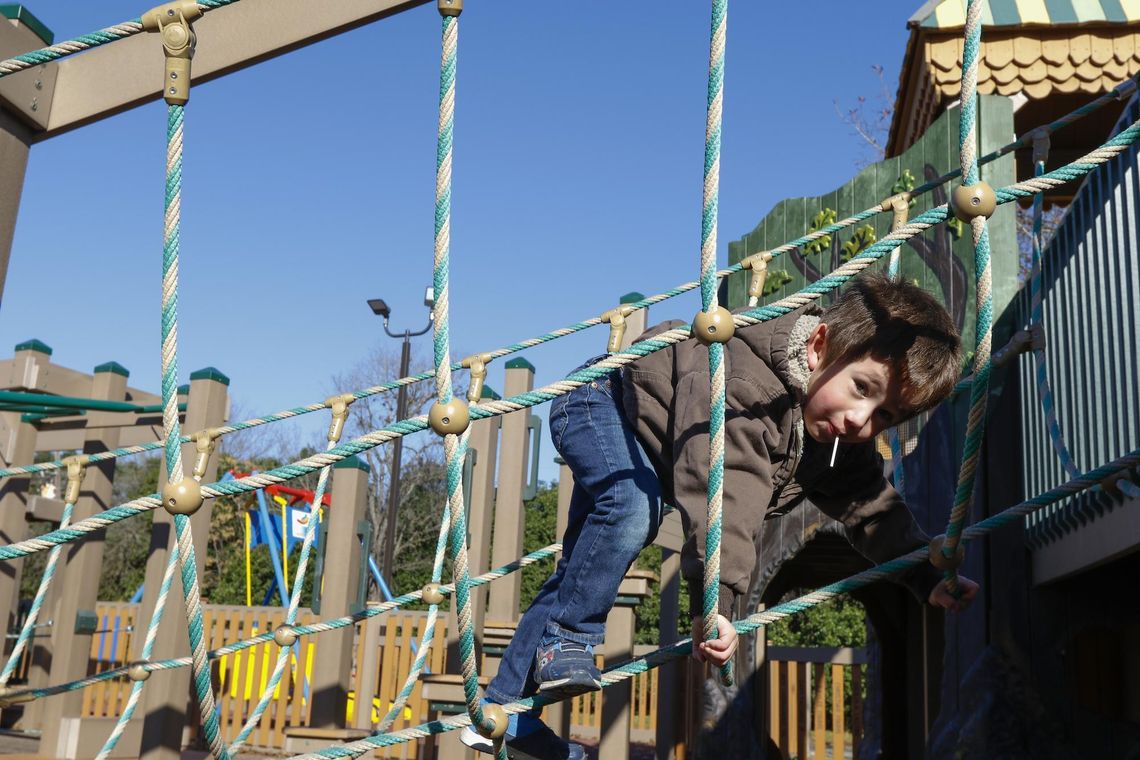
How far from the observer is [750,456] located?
1856 millimetres

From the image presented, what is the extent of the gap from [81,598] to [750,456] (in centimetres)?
465

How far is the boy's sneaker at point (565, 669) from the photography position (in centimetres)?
189

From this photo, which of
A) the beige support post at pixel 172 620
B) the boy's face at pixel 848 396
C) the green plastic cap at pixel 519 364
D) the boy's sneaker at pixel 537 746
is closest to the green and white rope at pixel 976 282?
the boy's face at pixel 848 396

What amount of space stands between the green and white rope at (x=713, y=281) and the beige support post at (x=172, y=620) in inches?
116

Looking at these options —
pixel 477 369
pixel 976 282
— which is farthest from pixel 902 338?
pixel 477 369

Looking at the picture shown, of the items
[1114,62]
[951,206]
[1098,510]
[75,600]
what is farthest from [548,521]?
[951,206]

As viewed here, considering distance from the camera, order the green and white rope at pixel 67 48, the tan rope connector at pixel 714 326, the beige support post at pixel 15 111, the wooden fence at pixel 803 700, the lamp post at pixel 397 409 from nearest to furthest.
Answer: the tan rope connector at pixel 714 326, the green and white rope at pixel 67 48, the beige support post at pixel 15 111, the wooden fence at pixel 803 700, the lamp post at pixel 397 409

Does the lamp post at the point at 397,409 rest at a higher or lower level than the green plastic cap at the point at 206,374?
higher

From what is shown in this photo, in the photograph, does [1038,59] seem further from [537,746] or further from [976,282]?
[537,746]

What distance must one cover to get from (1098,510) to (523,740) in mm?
1662

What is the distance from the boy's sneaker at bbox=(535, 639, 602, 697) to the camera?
189 cm

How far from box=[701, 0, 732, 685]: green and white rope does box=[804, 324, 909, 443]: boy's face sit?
42cm

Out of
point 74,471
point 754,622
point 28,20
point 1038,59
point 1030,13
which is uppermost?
point 1030,13

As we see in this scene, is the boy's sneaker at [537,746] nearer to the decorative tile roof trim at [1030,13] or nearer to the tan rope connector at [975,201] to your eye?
the tan rope connector at [975,201]
